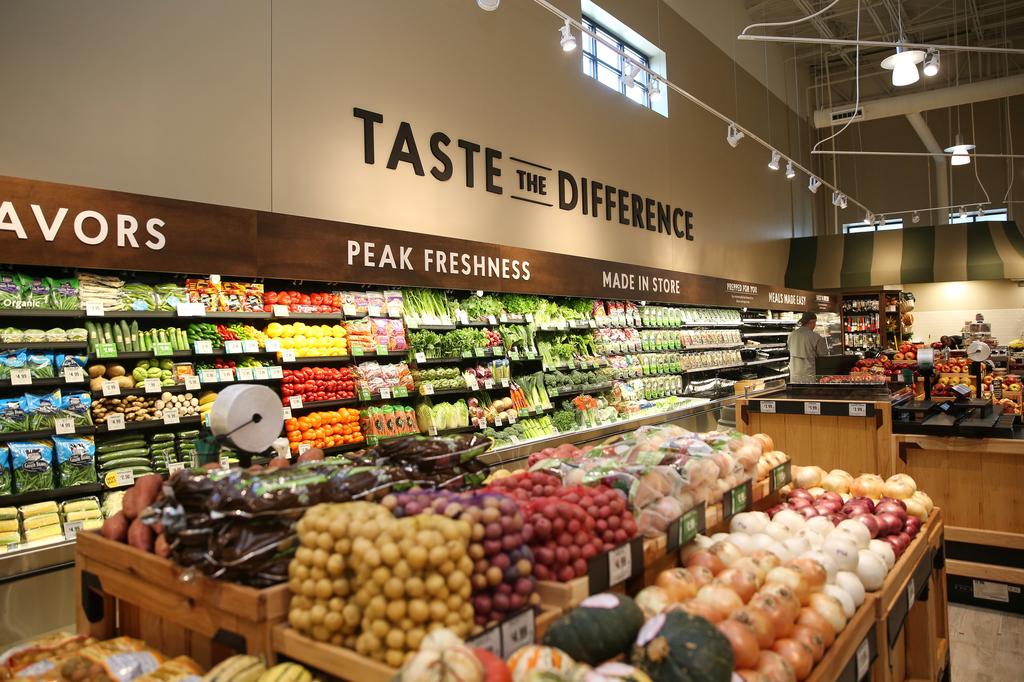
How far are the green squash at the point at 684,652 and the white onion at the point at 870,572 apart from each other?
46.3 inches

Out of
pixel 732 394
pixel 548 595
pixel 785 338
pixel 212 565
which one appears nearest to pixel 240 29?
pixel 212 565

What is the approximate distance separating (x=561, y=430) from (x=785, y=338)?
8745 mm

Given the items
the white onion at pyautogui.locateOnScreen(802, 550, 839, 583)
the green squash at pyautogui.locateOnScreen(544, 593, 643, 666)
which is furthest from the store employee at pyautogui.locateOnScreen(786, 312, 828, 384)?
the green squash at pyautogui.locateOnScreen(544, 593, 643, 666)

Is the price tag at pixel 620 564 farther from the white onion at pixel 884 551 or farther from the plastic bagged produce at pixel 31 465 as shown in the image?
the plastic bagged produce at pixel 31 465

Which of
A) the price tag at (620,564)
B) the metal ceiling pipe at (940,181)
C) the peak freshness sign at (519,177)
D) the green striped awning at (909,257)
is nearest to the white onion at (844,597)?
the price tag at (620,564)

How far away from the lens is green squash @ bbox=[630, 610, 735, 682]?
1458mm

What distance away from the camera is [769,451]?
137 inches

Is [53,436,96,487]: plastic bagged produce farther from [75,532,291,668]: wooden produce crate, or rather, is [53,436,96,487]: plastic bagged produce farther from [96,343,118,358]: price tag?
[75,532,291,668]: wooden produce crate

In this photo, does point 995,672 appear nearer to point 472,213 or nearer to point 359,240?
point 359,240

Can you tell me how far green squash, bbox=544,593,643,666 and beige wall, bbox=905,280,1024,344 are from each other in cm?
1641

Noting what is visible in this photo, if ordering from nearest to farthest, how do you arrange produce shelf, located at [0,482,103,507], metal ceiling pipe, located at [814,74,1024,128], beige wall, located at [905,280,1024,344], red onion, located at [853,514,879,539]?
red onion, located at [853,514,879,539] → produce shelf, located at [0,482,103,507] → metal ceiling pipe, located at [814,74,1024,128] → beige wall, located at [905,280,1024,344]

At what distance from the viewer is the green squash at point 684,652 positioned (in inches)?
57.4

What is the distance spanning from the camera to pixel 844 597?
222 centimetres

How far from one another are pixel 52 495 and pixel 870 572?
12.1 ft
